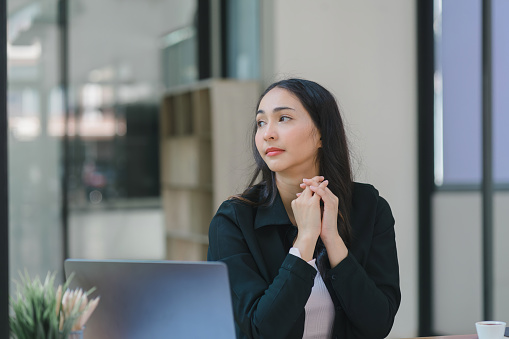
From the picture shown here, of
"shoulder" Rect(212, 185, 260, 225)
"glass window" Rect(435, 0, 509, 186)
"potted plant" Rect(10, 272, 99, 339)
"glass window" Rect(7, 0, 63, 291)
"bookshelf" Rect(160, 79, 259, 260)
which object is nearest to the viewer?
"potted plant" Rect(10, 272, 99, 339)

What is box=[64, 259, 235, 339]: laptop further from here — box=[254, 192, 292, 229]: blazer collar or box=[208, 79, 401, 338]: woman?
box=[254, 192, 292, 229]: blazer collar

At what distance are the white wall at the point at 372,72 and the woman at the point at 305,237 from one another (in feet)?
8.20

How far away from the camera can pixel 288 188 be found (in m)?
1.95

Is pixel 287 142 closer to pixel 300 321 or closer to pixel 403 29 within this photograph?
pixel 300 321

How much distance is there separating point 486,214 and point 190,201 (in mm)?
2071

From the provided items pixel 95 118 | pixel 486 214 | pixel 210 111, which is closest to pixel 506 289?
pixel 486 214

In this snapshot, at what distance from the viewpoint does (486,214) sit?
4.16 meters

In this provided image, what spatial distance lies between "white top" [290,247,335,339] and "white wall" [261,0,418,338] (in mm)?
2667

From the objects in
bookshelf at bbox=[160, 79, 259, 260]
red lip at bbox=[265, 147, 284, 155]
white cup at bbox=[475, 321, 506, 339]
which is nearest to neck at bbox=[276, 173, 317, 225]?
red lip at bbox=[265, 147, 284, 155]

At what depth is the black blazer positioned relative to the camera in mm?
1688

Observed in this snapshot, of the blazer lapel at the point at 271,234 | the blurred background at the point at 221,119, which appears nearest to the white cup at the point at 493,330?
the blazer lapel at the point at 271,234

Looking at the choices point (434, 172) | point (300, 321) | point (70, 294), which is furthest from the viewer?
point (434, 172)

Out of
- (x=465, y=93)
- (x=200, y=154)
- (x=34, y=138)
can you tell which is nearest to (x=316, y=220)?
(x=465, y=93)

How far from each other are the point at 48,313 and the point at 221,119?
351 cm
